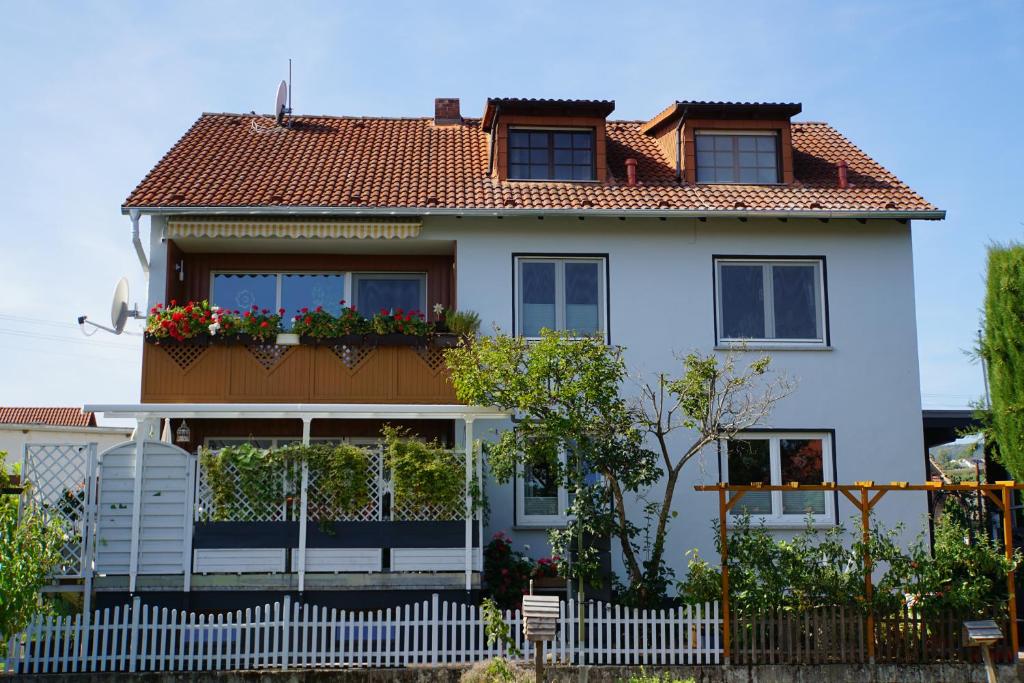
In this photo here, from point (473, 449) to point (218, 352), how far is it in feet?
16.1

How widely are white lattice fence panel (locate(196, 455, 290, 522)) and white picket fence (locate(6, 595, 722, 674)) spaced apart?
162cm

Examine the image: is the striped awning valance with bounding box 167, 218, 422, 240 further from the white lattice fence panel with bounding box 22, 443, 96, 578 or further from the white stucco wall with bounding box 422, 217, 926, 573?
the white lattice fence panel with bounding box 22, 443, 96, 578

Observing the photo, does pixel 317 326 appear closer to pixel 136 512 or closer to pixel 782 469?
pixel 136 512

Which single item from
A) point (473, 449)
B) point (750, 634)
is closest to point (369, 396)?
point (473, 449)

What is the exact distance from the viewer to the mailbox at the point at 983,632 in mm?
14320

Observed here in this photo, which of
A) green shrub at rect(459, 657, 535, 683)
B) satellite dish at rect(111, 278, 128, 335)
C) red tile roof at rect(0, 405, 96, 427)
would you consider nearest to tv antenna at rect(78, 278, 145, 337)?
satellite dish at rect(111, 278, 128, 335)

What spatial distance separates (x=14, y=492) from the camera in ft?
54.6

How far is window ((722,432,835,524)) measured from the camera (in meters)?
19.2

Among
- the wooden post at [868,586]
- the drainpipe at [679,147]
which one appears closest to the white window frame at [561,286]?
the drainpipe at [679,147]

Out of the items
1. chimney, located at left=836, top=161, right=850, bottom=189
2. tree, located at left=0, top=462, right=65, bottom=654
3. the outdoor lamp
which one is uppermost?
chimney, located at left=836, top=161, right=850, bottom=189

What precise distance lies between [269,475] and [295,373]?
2.63 m

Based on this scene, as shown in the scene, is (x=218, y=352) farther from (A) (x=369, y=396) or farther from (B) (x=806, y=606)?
(B) (x=806, y=606)

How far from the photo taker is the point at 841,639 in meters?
15.0

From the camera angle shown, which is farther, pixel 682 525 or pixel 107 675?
pixel 682 525
